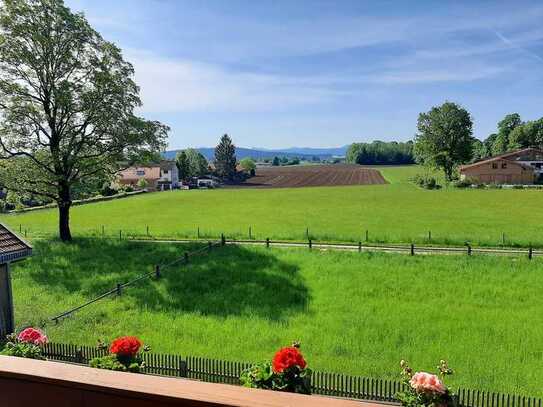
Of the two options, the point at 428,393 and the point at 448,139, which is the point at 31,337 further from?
the point at 448,139

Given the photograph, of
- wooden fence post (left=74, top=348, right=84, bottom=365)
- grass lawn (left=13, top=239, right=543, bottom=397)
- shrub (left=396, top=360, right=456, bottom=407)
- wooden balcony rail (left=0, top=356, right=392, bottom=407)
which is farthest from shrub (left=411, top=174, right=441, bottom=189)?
wooden balcony rail (left=0, top=356, right=392, bottom=407)

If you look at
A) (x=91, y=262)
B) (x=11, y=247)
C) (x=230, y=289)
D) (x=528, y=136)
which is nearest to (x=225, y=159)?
(x=528, y=136)

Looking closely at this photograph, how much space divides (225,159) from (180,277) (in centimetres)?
13104

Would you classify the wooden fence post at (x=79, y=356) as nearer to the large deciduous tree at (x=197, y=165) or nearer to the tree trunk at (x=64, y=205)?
the tree trunk at (x=64, y=205)

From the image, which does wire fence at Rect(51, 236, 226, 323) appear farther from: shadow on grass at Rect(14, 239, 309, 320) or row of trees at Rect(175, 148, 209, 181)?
row of trees at Rect(175, 148, 209, 181)

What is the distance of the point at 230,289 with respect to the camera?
2153cm

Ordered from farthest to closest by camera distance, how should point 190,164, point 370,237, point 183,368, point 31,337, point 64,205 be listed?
1. point 190,164
2. point 370,237
3. point 64,205
4. point 183,368
5. point 31,337

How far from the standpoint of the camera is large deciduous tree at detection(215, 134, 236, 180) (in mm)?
152750

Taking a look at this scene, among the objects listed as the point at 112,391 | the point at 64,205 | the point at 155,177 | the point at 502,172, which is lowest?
the point at 64,205

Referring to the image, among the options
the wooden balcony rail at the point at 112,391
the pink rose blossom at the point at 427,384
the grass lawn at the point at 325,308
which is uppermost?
the wooden balcony rail at the point at 112,391

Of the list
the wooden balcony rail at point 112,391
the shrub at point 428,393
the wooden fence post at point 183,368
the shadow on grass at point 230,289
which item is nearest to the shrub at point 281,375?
the shrub at point 428,393

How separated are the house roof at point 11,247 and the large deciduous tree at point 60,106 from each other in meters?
15.7

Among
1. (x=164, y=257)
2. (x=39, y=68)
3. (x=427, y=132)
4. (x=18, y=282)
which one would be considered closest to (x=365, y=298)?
(x=164, y=257)

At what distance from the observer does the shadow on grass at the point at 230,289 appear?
18.8 meters
